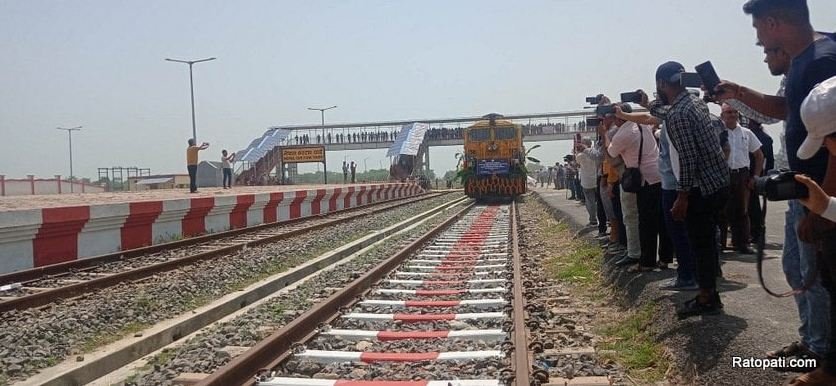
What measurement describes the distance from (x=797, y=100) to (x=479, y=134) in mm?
27130

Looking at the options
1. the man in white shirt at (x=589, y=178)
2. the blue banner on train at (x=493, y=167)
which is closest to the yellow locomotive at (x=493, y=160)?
the blue banner on train at (x=493, y=167)

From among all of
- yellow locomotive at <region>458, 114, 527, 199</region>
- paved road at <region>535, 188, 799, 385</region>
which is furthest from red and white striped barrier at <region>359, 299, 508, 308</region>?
yellow locomotive at <region>458, 114, 527, 199</region>

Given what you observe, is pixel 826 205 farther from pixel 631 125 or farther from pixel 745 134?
pixel 745 134

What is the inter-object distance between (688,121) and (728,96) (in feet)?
3.83

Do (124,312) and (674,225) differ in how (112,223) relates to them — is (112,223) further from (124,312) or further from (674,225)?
(674,225)

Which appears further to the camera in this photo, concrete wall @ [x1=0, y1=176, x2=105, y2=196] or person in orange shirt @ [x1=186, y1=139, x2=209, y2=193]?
concrete wall @ [x1=0, y1=176, x2=105, y2=196]

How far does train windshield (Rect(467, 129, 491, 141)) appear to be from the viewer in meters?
30.1

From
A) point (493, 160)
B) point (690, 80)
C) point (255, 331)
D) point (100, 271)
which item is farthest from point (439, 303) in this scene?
point (493, 160)

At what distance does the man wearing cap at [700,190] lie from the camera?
4711 millimetres

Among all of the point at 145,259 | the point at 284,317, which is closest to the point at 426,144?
the point at 145,259

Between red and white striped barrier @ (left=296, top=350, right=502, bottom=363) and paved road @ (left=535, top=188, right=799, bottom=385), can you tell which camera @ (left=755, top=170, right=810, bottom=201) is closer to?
paved road @ (left=535, top=188, right=799, bottom=385)

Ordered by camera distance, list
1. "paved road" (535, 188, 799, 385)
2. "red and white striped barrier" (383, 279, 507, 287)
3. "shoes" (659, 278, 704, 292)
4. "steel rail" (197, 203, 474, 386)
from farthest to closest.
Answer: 1. "red and white striped barrier" (383, 279, 507, 287)
2. "shoes" (659, 278, 704, 292)
3. "steel rail" (197, 203, 474, 386)
4. "paved road" (535, 188, 799, 385)

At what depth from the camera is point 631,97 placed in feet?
20.1

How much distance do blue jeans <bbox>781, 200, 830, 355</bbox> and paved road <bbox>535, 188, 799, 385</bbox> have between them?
0.99 ft
